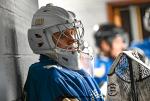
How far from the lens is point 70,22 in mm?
2061

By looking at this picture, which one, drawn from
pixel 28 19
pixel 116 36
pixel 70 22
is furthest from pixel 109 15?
pixel 70 22

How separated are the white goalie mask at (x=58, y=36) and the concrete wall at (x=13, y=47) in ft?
0.38

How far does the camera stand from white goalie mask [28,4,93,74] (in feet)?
6.69

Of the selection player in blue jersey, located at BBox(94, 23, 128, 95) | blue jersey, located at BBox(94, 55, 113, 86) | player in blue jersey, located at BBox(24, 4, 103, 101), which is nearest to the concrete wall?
player in blue jersey, located at BBox(24, 4, 103, 101)

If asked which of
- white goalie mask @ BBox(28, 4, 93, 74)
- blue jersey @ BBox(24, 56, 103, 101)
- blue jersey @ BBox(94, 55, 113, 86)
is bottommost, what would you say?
blue jersey @ BBox(94, 55, 113, 86)

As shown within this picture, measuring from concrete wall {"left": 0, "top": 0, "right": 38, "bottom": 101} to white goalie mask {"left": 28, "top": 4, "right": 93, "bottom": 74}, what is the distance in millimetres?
115

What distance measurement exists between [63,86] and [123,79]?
10.4 inches

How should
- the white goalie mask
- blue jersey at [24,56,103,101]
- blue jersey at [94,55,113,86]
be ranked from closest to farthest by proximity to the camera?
1. blue jersey at [24,56,103,101]
2. the white goalie mask
3. blue jersey at [94,55,113,86]

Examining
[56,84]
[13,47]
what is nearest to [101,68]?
[13,47]

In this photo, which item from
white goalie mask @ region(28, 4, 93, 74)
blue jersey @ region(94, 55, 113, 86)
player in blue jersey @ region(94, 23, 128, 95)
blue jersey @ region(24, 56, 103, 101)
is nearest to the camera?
blue jersey @ region(24, 56, 103, 101)

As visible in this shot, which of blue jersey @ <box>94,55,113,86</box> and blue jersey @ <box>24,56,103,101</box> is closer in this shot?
blue jersey @ <box>24,56,103,101</box>

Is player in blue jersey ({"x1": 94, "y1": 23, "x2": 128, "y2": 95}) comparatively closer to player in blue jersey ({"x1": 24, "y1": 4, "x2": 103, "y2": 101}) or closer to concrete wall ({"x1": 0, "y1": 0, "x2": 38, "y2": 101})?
concrete wall ({"x1": 0, "y1": 0, "x2": 38, "y2": 101})

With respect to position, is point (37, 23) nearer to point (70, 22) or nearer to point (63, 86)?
point (70, 22)

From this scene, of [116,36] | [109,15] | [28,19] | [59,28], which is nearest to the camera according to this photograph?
[59,28]
